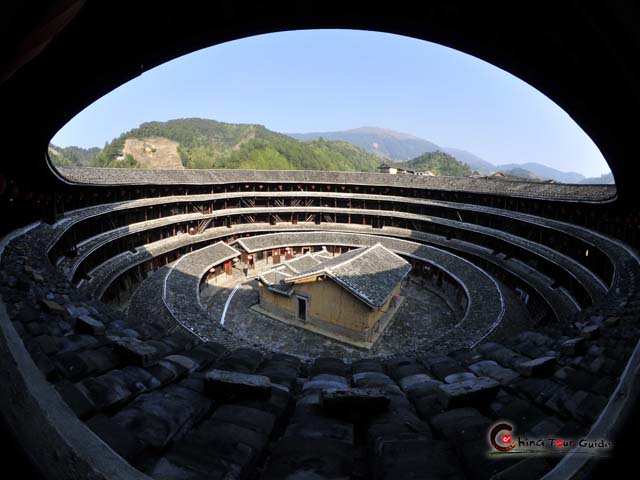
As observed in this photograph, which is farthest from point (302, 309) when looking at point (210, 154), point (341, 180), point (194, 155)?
point (210, 154)

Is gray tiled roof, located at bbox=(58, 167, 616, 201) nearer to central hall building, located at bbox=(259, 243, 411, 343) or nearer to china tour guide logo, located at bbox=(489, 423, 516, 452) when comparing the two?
central hall building, located at bbox=(259, 243, 411, 343)

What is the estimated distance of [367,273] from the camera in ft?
88.3

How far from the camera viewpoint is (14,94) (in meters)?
5.35

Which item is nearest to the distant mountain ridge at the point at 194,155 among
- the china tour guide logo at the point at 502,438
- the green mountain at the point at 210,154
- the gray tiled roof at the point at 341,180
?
the green mountain at the point at 210,154

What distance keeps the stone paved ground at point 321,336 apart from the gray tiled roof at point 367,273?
9.33 feet

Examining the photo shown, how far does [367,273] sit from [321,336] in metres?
5.66

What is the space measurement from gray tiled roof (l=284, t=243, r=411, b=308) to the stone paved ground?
2.84 metres

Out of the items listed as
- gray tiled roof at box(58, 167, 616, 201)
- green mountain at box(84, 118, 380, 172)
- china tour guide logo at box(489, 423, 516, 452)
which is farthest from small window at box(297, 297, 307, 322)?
green mountain at box(84, 118, 380, 172)

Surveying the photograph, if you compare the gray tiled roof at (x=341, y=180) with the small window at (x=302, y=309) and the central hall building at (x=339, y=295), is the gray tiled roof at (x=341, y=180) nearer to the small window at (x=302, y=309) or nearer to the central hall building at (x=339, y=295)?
the central hall building at (x=339, y=295)

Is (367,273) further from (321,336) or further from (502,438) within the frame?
(502,438)

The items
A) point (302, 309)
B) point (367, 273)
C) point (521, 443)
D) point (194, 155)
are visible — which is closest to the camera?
point (521, 443)

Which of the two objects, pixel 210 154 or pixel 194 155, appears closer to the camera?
pixel 194 155

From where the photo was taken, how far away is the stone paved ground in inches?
928

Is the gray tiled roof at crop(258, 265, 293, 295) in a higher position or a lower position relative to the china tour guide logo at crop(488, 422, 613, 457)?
lower
